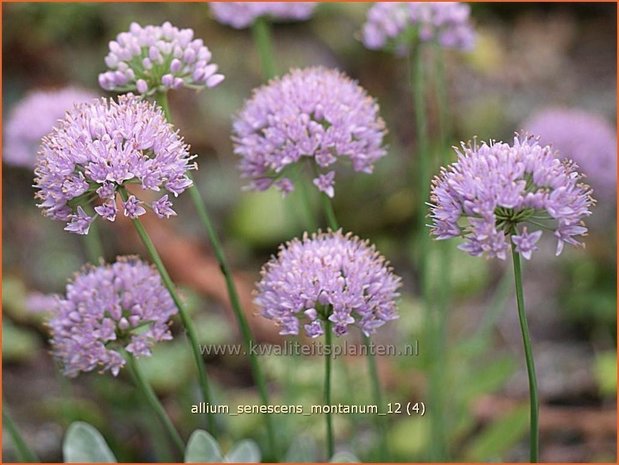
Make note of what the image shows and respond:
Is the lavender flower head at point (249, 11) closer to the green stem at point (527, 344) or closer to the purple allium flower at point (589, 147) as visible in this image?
the purple allium flower at point (589, 147)

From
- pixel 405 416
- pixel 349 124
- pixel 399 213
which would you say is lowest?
pixel 405 416

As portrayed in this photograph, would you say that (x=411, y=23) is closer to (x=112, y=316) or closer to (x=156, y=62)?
(x=156, y=62)

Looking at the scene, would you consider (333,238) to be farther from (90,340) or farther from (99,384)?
(99,384)

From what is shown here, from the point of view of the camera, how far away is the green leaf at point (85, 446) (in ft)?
4.77

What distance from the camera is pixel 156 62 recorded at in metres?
1.29

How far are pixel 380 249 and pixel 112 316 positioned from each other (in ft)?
5.73

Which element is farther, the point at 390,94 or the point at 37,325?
the point at 390,94

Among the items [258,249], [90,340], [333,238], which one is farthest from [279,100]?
[258,249]

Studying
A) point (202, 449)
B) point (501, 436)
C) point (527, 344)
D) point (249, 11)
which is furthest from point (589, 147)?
point (202, 449)

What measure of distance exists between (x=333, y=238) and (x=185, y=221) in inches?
79.0

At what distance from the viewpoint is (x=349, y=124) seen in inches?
52.8

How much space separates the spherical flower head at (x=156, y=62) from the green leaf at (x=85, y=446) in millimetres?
576

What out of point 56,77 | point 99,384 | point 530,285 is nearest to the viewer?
point 99,384

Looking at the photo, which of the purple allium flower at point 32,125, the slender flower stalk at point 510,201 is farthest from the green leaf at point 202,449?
the purple allium flower at point 32,125
